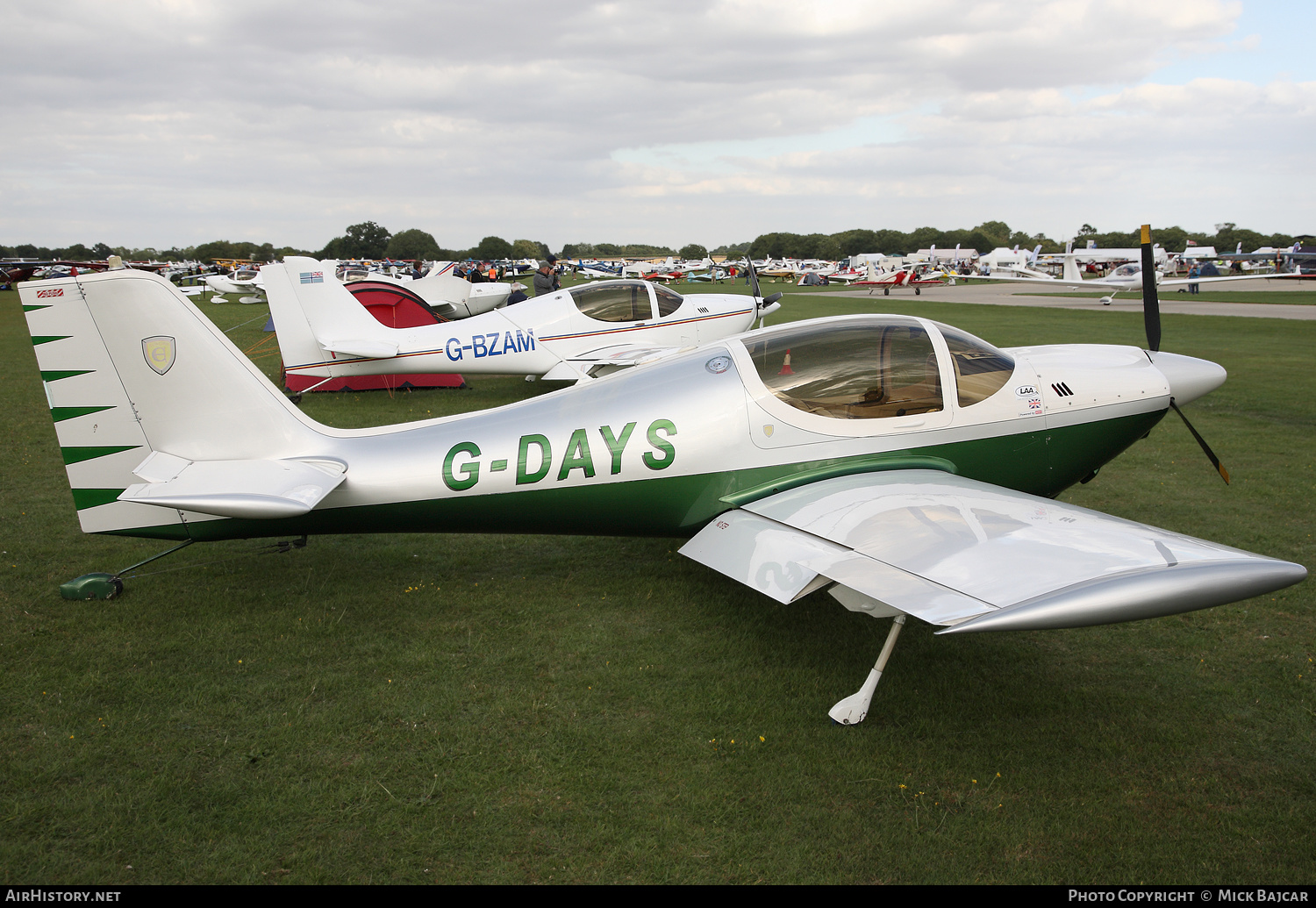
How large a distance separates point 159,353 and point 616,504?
2.75m

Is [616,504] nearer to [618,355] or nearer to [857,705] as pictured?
[857,705]

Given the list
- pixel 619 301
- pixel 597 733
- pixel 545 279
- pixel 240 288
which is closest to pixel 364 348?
pixel 619 301

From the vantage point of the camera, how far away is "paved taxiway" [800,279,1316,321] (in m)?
27.7

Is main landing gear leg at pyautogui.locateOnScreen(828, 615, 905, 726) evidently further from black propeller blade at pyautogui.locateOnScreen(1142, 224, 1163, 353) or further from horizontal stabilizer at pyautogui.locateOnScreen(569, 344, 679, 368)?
horizontal stabilizer at pyautogui.locateOnScreen(569, 344, 679, 368)

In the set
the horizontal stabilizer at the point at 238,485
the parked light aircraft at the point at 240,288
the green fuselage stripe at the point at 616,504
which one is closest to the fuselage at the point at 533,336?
the green fuselage stripe at the point at 616,504

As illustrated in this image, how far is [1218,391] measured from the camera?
37.7ft

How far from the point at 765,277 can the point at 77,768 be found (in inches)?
2737

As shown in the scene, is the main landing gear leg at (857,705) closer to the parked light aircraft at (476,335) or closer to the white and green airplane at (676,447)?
the white and green airplane at (676,447)

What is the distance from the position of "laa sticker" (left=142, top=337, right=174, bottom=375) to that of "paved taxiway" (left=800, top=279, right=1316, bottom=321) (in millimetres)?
30909

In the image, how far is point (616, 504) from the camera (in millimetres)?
4641

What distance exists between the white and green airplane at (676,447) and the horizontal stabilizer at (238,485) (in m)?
0.02

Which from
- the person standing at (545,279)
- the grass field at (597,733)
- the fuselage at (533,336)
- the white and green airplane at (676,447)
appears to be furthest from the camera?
the person standing at (545,279)

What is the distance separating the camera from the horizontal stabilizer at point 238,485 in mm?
3797
